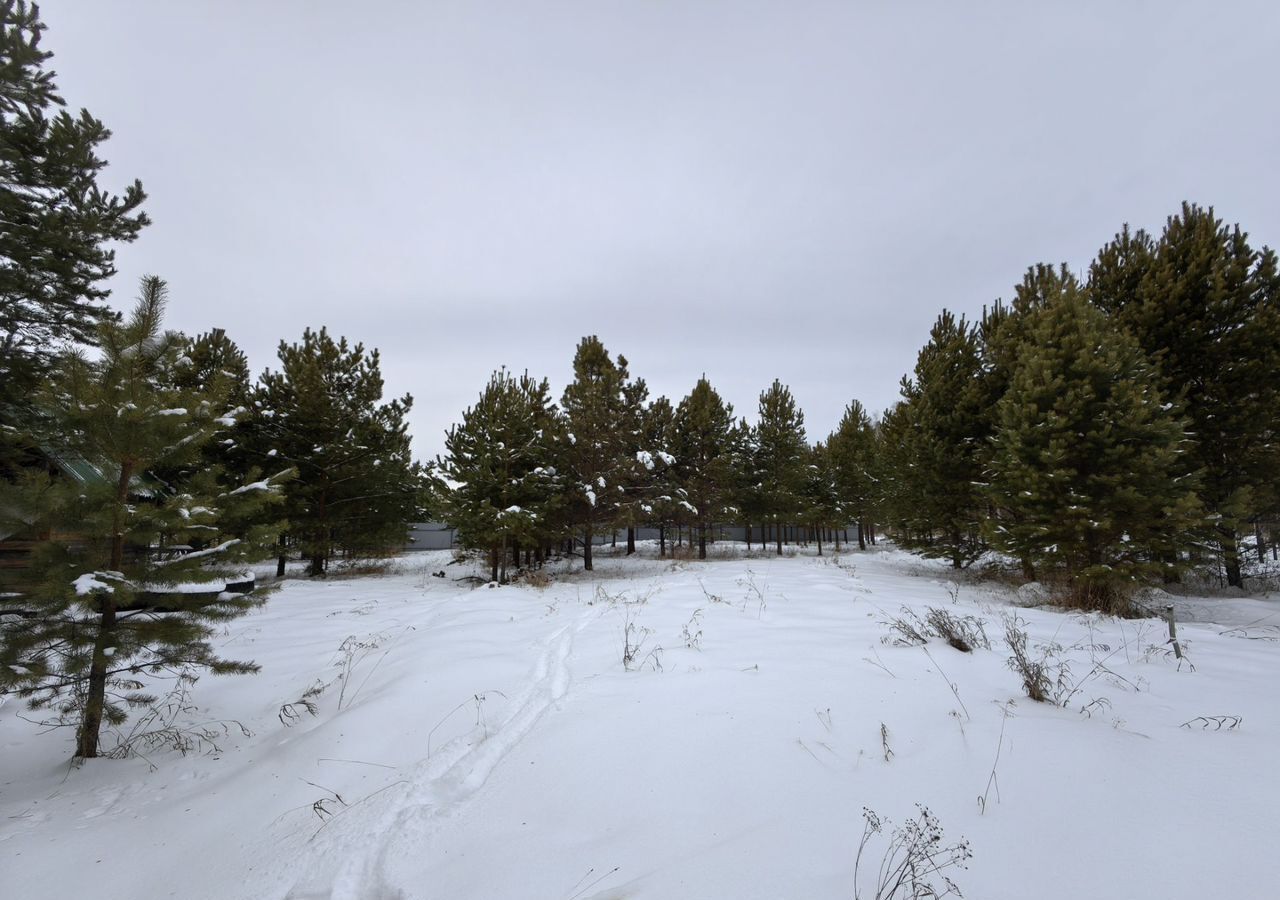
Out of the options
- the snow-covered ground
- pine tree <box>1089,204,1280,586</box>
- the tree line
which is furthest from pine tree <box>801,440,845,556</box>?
the snow-covered ground

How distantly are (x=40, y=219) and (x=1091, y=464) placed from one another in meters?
21.2

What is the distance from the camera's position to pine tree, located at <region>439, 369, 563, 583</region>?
1448 centimetres

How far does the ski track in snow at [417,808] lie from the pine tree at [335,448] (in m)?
13.9

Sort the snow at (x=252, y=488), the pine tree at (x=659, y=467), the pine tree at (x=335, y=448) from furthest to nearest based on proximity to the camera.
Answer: the pine tree at (x=659, y=467) → the pine tree at (x=335, y=448) → the snow at (x=252, y=488)

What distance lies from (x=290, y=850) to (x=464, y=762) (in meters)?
0.96

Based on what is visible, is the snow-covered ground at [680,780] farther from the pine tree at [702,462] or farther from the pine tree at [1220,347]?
the pine tree at [702,462]

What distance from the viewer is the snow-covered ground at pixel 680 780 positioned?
221cm

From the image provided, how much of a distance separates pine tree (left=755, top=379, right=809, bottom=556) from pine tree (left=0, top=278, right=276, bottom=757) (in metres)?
24.2

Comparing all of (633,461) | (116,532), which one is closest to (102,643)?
(116,532)

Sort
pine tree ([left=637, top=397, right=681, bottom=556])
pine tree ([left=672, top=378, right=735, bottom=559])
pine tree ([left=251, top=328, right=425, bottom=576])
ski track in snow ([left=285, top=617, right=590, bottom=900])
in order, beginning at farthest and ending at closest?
pine tree ([left=672, top=378, right=735, bottom=559]) < pine tree ([left=637, top=397, right=681, bottom=556]) < pine tree ([left=251, top=328, right=425, bottom=576]) < ski track in snow ([left=285, top=617, right=590, bottom=900])

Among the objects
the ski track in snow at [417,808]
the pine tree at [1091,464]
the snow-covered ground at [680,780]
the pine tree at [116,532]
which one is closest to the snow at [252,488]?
→ the pine tree at [116,532]

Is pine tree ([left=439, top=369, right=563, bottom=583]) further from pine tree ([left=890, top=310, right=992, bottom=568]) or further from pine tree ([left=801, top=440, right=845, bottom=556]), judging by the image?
pine tree ([left=801, top=440, right=845, bottom=556])

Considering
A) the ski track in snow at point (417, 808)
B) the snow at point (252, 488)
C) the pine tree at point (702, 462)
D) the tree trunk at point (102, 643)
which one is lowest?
the ski track in snow at point (417, 808)

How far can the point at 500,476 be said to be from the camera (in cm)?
1479
